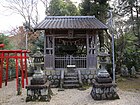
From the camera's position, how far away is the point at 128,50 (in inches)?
664

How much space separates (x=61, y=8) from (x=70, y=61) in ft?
39.9

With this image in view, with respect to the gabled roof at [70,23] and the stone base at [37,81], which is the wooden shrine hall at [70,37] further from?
the stone base at [37,81]

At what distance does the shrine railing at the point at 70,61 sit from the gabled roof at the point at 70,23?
7.38 ft

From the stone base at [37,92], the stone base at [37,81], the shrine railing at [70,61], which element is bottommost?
the stone base at [37,92]

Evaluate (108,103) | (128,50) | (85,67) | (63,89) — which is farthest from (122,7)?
(108,103)

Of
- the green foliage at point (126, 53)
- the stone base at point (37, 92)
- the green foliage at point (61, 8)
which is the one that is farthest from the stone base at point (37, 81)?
the green foliage at point (61, 8)

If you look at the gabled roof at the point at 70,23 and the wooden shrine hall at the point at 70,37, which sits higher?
the gabled roof at the point at 70,23

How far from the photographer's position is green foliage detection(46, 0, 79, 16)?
23.4m

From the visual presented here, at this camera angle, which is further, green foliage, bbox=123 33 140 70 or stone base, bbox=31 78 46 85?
green foliage, bbox=123 33 140 70

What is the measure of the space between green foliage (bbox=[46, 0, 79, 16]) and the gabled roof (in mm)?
8346

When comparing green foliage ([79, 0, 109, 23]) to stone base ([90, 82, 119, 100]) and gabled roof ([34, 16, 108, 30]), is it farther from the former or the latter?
stone base ([90, 82, 119, 100])

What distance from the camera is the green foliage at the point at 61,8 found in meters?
23.4

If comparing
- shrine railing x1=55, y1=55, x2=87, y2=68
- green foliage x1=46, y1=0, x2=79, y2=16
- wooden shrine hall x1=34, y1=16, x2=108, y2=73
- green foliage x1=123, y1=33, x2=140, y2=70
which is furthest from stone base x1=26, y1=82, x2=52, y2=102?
green foliage x1=46, y1=0, x2=79, y2=16

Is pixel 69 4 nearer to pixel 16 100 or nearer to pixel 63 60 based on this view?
pixel 63 60
